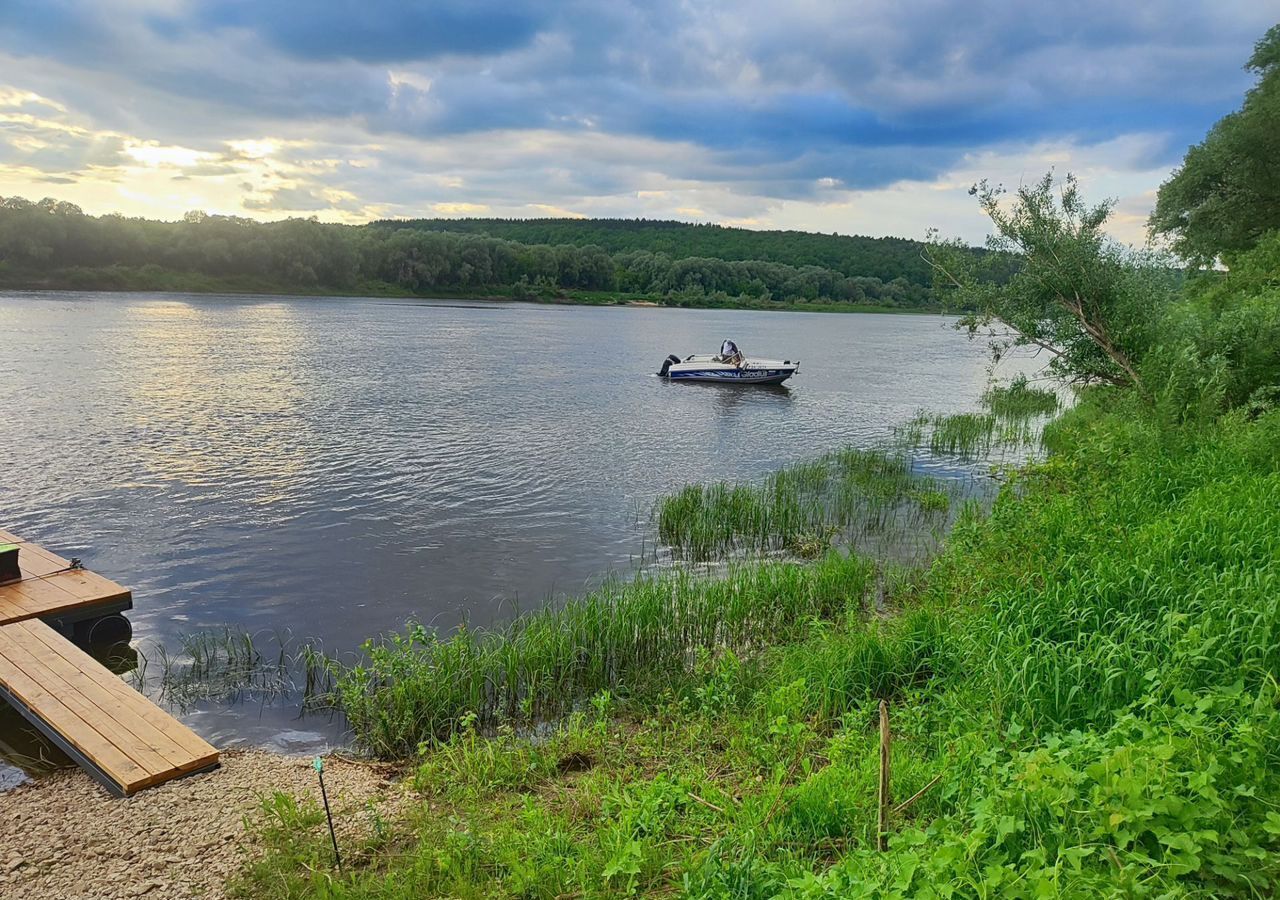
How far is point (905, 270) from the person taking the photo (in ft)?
511

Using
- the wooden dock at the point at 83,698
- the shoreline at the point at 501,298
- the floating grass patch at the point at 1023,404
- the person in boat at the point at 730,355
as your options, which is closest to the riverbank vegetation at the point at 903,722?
the wooden dock at the point at 83,698

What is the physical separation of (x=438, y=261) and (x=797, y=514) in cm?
10899

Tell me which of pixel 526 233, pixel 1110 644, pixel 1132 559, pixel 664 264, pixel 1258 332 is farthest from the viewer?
pixel 526 233

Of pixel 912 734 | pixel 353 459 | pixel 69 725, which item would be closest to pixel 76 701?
pixel 69 725

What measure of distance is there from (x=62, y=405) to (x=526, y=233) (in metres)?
164

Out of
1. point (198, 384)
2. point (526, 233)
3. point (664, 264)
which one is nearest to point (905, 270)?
point (664, 264)

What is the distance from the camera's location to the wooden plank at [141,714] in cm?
728

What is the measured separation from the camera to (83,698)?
812 cm

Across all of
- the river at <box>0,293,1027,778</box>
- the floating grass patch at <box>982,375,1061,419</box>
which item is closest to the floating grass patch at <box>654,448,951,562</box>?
the river at <box>0,293,1027,778</box>

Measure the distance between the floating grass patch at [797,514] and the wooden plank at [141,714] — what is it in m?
8.70

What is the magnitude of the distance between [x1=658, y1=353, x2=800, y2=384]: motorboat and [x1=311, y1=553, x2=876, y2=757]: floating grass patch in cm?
2891

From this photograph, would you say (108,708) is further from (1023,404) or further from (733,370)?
(733,370)

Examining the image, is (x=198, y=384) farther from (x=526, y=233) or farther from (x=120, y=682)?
(x=526, y=233)

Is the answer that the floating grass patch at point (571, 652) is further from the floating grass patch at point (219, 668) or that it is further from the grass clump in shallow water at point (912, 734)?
the floating grass patch at point (219, 668)
